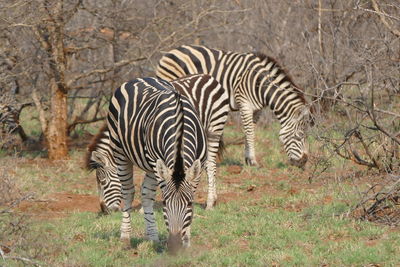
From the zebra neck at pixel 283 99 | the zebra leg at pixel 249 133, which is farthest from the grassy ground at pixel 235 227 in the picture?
the zebra neck at pixel 283 99

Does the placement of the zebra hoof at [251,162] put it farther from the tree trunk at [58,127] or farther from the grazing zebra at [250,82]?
the tree trunk at [58,127]

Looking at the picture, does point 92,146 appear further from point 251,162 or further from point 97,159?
point 251,162

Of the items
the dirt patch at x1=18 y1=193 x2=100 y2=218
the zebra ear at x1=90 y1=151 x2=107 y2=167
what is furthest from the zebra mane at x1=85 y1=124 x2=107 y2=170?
the dirt patch at x1=18 y1=193 x2=100 y2=218

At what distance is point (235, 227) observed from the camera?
901 centimetres

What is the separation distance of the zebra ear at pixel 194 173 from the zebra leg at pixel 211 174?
10.7 ft

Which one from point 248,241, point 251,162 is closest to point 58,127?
point 251,162

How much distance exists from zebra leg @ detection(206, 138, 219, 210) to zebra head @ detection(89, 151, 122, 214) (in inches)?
51.7

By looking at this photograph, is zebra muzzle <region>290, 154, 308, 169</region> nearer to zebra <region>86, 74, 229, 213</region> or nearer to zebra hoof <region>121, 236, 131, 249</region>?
zebra <region>86, 74, 229, 213</region>

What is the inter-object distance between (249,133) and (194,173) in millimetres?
7094

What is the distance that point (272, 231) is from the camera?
28.6 feet

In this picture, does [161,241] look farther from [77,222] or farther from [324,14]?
[324,14]

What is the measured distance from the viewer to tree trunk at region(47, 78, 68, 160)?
14.7m

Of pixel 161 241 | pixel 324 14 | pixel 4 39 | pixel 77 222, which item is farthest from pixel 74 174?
pixel 324 14

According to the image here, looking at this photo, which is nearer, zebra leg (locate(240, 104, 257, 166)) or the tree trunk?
zebra leg (locate(240, 104, 257, 166))
